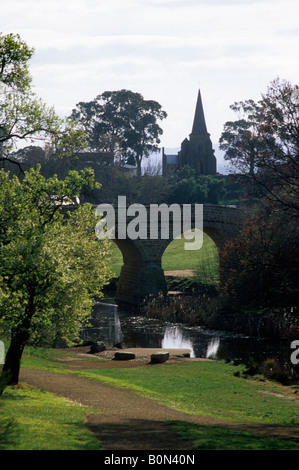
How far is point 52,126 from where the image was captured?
22750 millimetres

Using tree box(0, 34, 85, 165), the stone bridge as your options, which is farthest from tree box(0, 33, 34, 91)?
the stone bridge

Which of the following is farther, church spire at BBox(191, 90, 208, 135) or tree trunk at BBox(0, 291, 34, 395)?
church spire at BBox(191, 90, 208, 135)

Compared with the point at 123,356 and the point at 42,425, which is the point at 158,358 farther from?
the point at 42,425

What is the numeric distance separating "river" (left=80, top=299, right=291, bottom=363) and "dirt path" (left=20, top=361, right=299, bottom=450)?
11804 mm

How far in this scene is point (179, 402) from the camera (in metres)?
18.7

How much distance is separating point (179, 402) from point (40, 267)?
625cm

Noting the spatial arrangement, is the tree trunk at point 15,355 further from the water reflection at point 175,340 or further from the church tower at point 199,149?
the church tower at point 199,149

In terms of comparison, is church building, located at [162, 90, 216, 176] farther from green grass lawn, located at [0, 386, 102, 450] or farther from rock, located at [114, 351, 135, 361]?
green grass lawn, located at [0, 386, 102, 450]

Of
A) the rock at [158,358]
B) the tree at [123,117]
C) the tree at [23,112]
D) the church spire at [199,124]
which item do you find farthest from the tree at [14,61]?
the church spire at [199,124]

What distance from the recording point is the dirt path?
10.8m

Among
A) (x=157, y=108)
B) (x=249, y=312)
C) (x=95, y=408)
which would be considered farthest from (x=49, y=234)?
(x=157, y=108)

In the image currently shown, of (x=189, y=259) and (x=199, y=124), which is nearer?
(x=189, y=259)

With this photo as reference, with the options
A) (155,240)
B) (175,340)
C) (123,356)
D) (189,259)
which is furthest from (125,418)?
(189,259)

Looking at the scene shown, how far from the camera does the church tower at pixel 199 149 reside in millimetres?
117312
